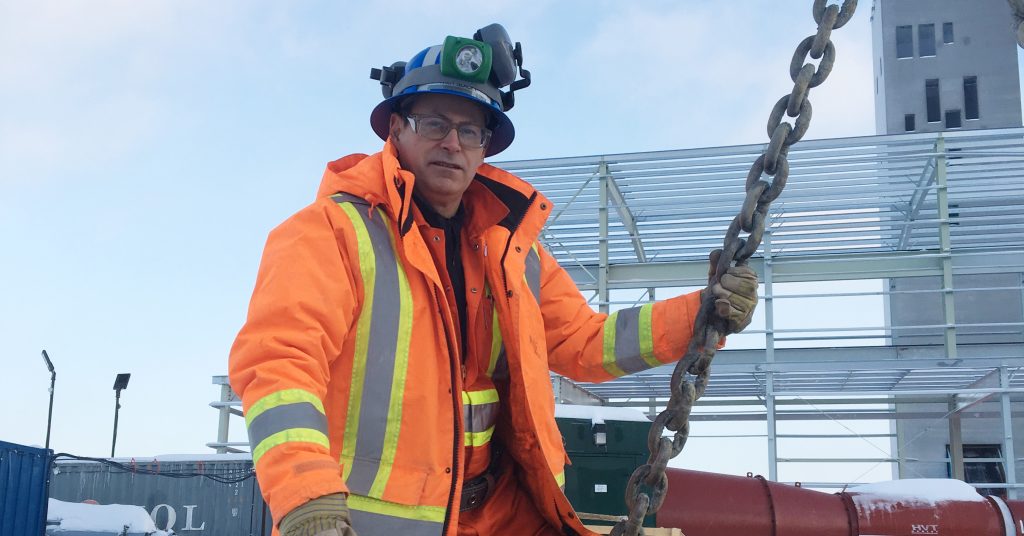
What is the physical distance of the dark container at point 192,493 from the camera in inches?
652

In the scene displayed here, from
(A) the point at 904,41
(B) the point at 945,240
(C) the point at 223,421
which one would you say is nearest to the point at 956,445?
(B) the point at 945,240

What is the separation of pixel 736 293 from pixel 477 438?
3.07 feet

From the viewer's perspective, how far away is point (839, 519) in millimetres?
11883

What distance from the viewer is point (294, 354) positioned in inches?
104

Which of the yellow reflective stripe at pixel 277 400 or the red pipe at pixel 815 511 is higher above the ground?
the yellow reflective stripe at pixel 277 400

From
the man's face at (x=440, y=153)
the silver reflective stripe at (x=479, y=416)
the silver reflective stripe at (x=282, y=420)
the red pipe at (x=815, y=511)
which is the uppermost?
the man's face at (x=440, y=153)

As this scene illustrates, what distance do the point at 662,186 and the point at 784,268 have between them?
99.7 inches

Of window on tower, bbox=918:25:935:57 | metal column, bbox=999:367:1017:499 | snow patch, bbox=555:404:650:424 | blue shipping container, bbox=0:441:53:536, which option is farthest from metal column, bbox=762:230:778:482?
window on tower, bbox=918:25:935:57

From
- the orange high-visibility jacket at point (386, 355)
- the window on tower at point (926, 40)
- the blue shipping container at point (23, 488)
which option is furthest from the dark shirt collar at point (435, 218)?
the window on tower at point (926, 40)

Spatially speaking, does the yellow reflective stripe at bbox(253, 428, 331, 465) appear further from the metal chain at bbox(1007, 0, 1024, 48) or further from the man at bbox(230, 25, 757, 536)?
the metal chain at bbox(1007, 0, 1024, 48)

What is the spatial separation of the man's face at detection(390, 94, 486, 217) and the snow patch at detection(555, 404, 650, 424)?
680cm

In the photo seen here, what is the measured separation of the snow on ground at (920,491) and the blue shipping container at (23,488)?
35.9 ft

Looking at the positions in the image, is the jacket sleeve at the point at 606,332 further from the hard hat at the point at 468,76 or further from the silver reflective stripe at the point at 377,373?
the silver reflective stripe at the point at 377,373

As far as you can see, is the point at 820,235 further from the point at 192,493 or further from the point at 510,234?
the point at 510,234
